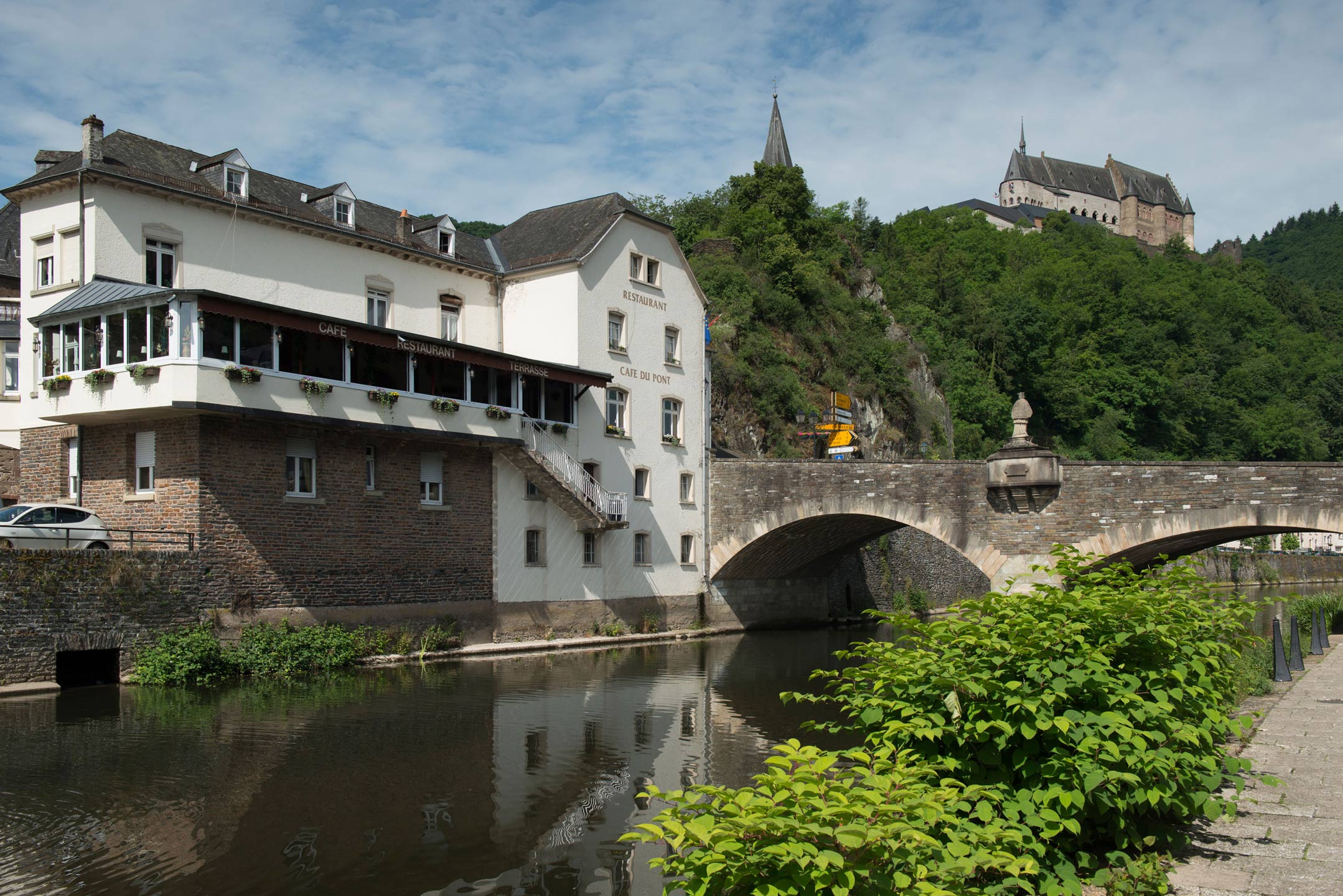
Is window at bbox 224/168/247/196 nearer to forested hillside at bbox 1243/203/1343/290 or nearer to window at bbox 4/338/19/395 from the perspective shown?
window at bbox 4/338/19/395

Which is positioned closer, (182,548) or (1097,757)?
(1097,757)

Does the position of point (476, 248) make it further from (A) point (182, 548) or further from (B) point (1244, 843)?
(B) point (1244, 843)

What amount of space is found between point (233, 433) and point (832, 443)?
26870 millimetres

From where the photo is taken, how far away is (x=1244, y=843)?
800 cm

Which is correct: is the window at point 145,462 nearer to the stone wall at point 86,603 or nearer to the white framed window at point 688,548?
the stone wall at point 86,603

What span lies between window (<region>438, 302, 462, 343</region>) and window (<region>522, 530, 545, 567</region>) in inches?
229

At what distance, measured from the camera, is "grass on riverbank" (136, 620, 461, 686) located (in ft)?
66.4

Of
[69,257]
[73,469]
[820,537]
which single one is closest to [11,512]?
[73,469]

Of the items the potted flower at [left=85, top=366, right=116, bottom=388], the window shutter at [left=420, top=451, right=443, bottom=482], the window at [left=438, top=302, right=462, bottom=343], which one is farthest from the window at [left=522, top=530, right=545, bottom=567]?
the potted flower at [left=85, top=366, right=116, bottom=388]

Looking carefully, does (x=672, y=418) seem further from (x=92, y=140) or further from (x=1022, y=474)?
(x=92, y=140)

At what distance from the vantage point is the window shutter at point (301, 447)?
23.0m

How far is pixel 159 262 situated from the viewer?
2347 centimetres

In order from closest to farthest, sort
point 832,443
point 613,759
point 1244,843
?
point 1244,843 < point 613,759 < point 832,443

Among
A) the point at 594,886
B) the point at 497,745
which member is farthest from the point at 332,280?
the point at 594,886
